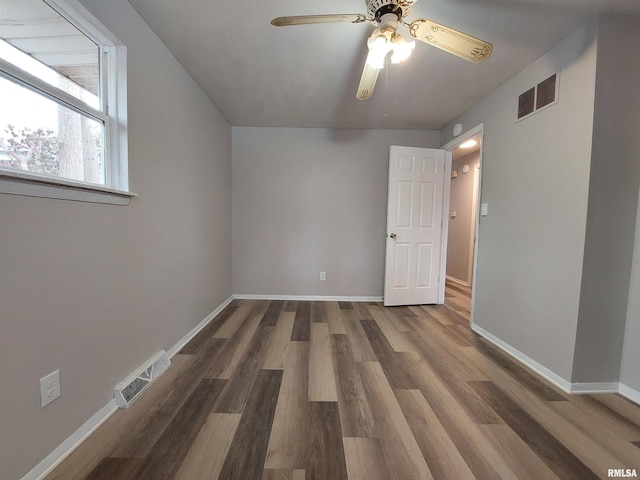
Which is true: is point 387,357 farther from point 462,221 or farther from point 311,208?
point 462,221

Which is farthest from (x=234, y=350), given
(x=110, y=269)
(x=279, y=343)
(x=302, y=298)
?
(x=302, y=298)

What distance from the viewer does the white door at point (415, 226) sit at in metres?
3.10

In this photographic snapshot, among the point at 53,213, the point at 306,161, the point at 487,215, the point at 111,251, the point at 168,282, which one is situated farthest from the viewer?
the point at 306,161

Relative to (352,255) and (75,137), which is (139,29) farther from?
(352,255)

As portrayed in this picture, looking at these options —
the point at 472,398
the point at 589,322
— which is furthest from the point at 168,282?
the point at 589,322

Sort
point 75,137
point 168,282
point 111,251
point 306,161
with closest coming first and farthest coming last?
point 75,137 → point 111,251 → point 168,282 → point 306,161

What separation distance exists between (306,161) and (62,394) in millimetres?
3006

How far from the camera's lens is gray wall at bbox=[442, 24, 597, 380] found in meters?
1.56

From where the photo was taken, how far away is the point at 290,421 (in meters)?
1.30

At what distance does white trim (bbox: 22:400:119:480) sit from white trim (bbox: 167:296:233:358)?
0.59 meters

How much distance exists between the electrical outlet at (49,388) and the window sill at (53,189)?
78cm

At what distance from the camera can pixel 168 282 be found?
189cm

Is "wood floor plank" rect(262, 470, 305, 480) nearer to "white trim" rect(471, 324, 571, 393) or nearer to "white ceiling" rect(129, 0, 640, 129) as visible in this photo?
"white trim" rect(471, 324, 571, 393)

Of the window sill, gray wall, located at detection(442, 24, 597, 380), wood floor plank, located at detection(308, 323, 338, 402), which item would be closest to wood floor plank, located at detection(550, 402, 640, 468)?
gray wall, located at detection(442, 24, 597, 380)
